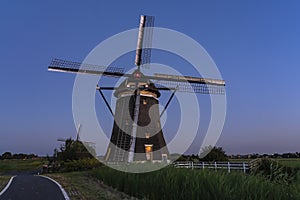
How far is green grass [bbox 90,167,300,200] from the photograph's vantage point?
586cm

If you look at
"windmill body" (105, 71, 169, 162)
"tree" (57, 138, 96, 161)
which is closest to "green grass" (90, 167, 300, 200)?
"windmill body" (105, 71, 169, 162)

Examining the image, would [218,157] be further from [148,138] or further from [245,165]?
[245,165]

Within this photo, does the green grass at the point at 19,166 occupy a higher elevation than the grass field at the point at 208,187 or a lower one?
lower

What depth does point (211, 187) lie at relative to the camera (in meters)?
6.52

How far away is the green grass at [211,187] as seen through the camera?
231 inches

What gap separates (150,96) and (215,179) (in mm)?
20213

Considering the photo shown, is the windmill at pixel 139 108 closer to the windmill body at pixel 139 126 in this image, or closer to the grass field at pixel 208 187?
the windmill body at pixel 139 126

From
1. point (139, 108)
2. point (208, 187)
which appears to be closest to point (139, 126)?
point (139, 108)

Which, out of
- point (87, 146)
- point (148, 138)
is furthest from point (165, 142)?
point (87, 146)

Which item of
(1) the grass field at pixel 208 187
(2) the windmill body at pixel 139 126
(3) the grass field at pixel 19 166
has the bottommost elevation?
(3) the grass field at pixel 19 166

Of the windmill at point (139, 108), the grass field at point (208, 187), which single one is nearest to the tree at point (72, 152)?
the windmill at point (139, 108)

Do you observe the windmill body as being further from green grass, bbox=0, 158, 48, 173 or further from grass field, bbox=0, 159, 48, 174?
green grass, bbox=0, 158, 48, 173

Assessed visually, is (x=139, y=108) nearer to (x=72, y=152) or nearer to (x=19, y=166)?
(x=72, y=152)

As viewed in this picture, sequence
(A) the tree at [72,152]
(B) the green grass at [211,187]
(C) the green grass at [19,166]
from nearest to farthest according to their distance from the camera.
Result: 1. (B) the green grass at [211,187]
2. (A) the tree at [72,152]
3. (C) the green grass at [19,166]
